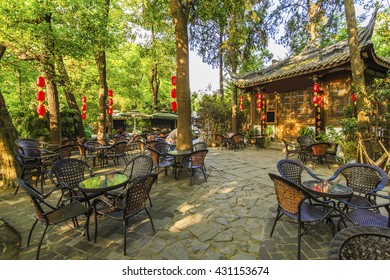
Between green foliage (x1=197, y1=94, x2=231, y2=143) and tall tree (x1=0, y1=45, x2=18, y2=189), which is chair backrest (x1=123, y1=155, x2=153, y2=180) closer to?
tall tree (x1=0, y1=45, x2=18, y2=189)

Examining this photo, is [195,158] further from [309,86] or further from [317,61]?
[309,86]

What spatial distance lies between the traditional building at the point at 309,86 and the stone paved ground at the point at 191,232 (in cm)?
499

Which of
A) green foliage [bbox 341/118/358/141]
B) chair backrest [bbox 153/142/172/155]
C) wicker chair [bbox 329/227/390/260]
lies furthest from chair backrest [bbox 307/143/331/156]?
wicker chair [bbox 329/227/390/260]

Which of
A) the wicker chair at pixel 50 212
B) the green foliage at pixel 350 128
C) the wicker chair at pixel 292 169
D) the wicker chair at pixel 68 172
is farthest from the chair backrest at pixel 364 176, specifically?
the wicker chair at pixel 68 172

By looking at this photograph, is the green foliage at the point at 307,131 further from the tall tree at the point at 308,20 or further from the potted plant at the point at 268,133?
the tall tree at the point at 308,20

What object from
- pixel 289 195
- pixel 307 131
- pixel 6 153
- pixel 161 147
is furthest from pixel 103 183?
pixel 307 131

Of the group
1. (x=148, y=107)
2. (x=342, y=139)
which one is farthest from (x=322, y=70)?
(x=148, y=107)

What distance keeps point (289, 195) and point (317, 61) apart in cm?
878

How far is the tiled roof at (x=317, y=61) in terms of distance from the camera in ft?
23.3

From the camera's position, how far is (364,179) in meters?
3.17

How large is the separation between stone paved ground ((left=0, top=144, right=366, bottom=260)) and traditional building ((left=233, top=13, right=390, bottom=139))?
197 inches

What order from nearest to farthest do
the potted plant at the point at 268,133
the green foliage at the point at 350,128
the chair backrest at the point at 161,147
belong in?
the green foliage at the point at 350,128
the chair backrest at the point at 161,147
the potted plant at the point at 268,133

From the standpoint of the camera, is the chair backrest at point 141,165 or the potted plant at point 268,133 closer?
the chair backrest at point 141,165

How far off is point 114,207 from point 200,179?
2.96 metres
